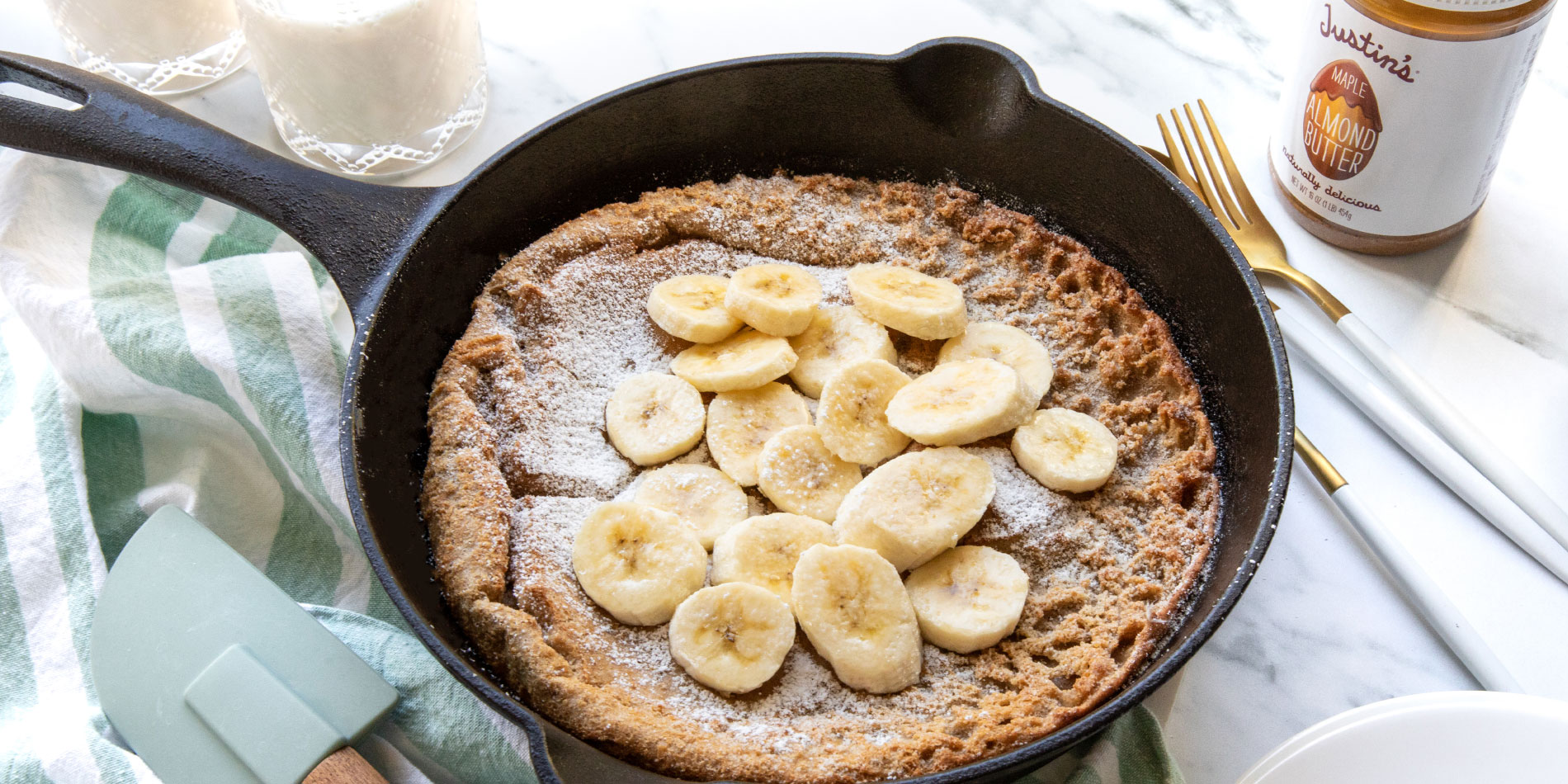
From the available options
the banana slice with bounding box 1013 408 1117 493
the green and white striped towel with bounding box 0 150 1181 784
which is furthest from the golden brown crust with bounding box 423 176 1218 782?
the green and white striped towel with bounding box 0 150 1181 784

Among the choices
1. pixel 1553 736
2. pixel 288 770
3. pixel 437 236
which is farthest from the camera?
pixel 437 236

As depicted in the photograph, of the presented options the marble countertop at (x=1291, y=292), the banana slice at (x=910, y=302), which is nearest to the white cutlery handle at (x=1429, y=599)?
the marble countertop at (x=1291, y=292)

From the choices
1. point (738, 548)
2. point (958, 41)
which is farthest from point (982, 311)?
point (738, 548)

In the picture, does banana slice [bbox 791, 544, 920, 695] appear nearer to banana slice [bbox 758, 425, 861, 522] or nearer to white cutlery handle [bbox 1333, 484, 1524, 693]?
Answer: banana slice [bbox 758, 425, 861, 522]

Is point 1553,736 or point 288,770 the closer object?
point 1553,736

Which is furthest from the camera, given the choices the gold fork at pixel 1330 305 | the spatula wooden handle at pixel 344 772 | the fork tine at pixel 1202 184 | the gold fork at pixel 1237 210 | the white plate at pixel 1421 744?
the fork tine at pixel 1202 184

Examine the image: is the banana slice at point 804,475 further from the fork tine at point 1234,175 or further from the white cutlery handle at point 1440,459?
the fork tine at point 1234,175

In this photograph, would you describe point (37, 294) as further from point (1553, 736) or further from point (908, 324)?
point (1553, 736)
